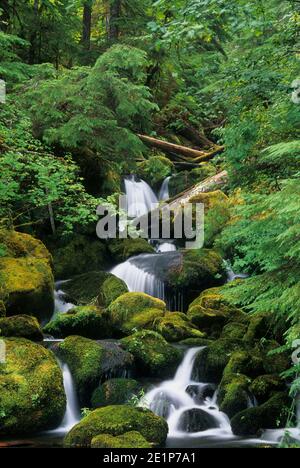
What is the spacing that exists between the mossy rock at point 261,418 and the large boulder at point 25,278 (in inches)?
206

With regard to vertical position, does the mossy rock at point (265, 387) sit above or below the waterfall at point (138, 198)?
below

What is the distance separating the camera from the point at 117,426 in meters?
6.75

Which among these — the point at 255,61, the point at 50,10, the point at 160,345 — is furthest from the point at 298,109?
the point at 50,10

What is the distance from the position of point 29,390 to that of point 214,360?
137 inches

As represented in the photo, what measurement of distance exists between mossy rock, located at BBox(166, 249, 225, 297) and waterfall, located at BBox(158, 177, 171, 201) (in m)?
5.42

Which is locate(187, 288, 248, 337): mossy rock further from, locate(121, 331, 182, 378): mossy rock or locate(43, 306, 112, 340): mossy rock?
locate(43, 306, 112, 340): mossy rock

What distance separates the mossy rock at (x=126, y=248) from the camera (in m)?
15.2

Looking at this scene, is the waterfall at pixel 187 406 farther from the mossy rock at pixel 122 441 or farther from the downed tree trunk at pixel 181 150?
the downed tree trunk at pixel 181 150

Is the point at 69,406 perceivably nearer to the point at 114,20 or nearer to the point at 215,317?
the point at 215,317

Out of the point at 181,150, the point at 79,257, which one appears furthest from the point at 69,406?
the point at 181,150

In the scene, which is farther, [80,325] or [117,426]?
[80,325]

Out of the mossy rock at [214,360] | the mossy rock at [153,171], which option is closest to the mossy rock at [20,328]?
the mossy rock at [214,360]

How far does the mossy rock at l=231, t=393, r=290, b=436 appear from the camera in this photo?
7.66 m

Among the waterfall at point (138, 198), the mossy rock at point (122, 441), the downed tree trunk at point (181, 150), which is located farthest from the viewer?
the downed tree trunk at point (181, 150)
